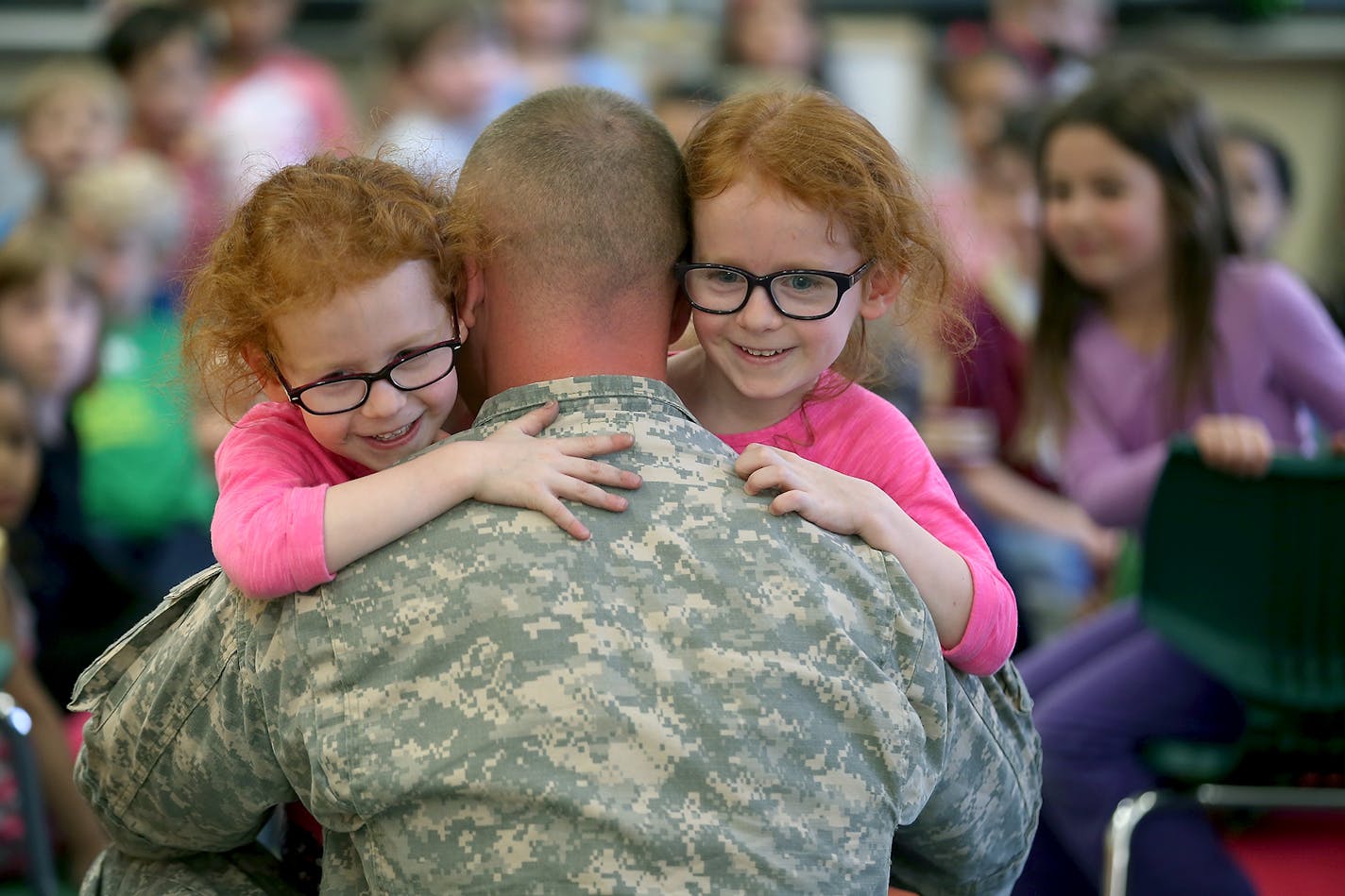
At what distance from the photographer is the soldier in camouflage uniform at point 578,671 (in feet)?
3.68

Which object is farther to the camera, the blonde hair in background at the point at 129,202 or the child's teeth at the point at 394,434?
the blonde hair in background at the point at 129,202

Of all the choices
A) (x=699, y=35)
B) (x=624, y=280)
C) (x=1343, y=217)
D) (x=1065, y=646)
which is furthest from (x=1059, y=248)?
(x=1343, y=217)

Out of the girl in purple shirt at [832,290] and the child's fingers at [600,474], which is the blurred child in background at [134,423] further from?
the child's fingers at [600,474]

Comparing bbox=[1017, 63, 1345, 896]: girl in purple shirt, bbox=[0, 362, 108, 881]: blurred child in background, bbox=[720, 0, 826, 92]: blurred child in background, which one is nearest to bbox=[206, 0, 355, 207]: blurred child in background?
bbox=[720, 0, 826, 92]: blurred child in background

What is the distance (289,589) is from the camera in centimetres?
116

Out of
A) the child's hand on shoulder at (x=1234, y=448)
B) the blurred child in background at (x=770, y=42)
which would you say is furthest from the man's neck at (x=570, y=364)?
the blurred child in background at (x=770, y=42)

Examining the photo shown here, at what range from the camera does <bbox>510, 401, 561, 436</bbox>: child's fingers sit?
122 cm

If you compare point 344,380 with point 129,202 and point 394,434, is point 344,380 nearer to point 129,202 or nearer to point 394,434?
point 394,434

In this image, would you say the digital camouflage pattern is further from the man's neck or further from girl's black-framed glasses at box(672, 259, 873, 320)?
girl's black-framed glasses at box(672, 259, 873, 320)

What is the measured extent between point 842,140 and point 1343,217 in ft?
17.1

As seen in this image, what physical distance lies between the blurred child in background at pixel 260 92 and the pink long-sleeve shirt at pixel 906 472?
9.69 ft

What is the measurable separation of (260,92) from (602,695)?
12.3ft

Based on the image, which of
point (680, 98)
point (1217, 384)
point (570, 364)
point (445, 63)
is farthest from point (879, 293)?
point (445, 63)

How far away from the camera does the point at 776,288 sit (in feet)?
4.47
